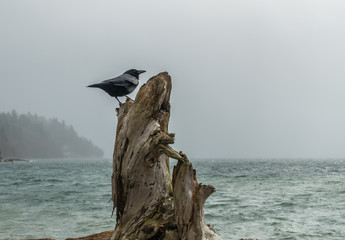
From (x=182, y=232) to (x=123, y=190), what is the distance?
1500mm

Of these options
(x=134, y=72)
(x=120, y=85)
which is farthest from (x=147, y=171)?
(x=134, y=72)

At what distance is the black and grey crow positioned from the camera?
787 centimetres

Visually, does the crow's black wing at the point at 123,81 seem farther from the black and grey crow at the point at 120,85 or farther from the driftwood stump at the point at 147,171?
the driftwood stump at the point at 147,171

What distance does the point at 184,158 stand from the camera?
6.21 m

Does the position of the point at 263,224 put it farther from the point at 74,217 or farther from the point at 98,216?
the point at 74,217

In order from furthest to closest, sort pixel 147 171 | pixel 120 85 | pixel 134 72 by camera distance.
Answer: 1. pixel 134 72
2. pixel 120 85
3. pixel 147 171

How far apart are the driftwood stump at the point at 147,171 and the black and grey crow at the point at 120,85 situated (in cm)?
72

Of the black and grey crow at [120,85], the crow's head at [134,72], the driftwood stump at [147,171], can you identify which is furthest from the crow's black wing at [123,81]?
the driftwood stump at [147,171]

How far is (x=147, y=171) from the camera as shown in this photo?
A: 7.01 meters

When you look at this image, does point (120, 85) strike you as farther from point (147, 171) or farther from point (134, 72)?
point (147, 171)

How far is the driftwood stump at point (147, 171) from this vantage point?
679 centimetres

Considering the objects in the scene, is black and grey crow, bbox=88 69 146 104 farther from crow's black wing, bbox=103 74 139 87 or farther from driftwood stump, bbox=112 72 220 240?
driftwood stump, bbox=112 72 220 240

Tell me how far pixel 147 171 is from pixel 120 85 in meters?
1.94

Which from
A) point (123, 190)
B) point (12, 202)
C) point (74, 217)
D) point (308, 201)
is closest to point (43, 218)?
point (74, 217)
